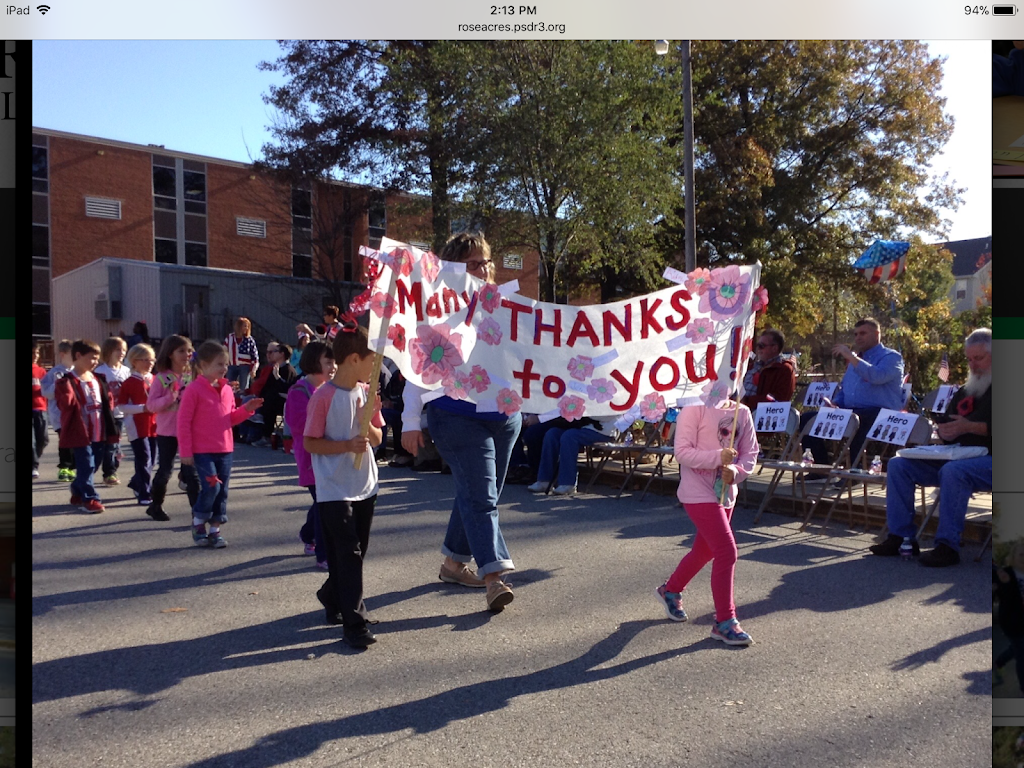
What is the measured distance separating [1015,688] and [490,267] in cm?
287

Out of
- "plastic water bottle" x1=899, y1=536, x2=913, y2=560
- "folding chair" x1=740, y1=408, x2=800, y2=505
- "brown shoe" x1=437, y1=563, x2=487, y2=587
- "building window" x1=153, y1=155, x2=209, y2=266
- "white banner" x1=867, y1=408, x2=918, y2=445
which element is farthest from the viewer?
"building window" x1=153, y1=155, x2=209, y2=266

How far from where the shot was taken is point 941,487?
5.73 meters

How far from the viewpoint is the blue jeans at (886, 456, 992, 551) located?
5.57m

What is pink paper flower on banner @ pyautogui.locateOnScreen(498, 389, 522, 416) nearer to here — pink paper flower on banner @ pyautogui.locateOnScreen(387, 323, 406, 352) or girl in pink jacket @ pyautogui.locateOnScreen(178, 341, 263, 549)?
pink paper flower on banner @ pyautogui.locateOnScreen(387, 323, 406, 352)

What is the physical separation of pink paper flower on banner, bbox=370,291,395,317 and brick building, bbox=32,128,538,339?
3.77 feet

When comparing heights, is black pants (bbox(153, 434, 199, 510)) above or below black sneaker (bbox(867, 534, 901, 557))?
above

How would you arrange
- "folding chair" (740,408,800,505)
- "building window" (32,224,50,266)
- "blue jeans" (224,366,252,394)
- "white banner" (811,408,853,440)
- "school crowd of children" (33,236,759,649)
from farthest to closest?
"blue jeans" (224,366,252,394)
"folding chair" (740,408,800,505)
"white banner" (811,408,853,440)
"school crowd of children" (33,236,759,649)
"building window" (32,224,50,266)

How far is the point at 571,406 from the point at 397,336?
863mm

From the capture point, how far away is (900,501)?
5973 millimetres

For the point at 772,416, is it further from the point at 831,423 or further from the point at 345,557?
the point at 345,557

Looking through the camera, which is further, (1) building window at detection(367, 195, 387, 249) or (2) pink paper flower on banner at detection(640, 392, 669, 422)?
(1) building window at detection(367, 195, 387, 249)

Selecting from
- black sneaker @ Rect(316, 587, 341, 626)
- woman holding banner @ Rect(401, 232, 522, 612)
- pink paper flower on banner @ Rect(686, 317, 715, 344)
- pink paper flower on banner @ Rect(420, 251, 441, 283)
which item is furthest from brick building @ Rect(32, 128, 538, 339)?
black sneaker @ Rect(316, 587, 341, 626)

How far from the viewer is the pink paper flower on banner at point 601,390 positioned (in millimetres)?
4059

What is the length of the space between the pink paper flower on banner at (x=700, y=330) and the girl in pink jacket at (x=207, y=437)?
12.3 ft
